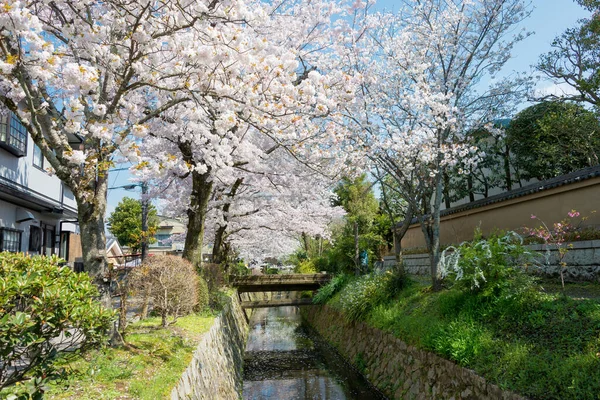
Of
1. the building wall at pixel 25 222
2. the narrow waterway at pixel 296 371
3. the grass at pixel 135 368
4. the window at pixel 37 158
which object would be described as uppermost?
the window at pixel 37 158

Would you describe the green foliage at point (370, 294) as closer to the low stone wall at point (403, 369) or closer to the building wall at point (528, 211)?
the low stone wall at point (403, 369)

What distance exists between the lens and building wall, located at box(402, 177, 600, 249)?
10815 millimetres

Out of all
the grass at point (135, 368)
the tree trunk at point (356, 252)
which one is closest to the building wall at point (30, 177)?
the grass at point (135, 368)

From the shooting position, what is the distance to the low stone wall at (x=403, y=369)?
757 cm

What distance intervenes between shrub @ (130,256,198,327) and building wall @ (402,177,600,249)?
30.7ft

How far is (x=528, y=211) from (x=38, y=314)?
1281cm

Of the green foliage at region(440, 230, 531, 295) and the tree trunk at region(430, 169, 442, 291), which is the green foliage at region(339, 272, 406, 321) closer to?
the tree trunk at region(430, 169, 442, 291)

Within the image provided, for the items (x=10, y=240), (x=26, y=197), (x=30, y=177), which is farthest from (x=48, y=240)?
(x=26, y=197)

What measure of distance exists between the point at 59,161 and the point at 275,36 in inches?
279

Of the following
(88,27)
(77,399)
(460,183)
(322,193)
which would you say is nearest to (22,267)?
(77,399)

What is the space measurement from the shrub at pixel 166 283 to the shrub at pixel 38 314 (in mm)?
5158

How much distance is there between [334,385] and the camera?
13.1 metres

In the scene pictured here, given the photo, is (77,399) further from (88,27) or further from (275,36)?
(275,36)

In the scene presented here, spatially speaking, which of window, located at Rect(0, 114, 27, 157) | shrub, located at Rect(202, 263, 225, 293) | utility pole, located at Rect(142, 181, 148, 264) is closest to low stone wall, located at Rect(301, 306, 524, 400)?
shrub, located at Rect(202, 263, 225, 293)
